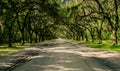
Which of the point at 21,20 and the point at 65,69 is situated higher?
the point at 21,20

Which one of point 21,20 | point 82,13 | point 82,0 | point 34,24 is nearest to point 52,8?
point 82,0

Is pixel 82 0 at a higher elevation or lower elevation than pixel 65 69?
higher

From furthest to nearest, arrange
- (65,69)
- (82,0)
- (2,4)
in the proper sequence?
(82,0) < (2,4) < (65,69)

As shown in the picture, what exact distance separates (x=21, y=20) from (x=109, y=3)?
2779 cm

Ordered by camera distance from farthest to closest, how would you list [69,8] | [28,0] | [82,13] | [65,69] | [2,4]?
[82,13]
[69,8]
[28,0]
[2,4]
[65,69]

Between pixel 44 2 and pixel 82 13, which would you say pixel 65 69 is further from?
pixel 82 13

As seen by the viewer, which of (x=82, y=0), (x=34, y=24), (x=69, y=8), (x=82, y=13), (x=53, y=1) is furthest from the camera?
(x=34, y=24)

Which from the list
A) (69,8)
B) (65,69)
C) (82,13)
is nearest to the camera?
(65,69)

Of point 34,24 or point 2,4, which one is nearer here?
point 2,4

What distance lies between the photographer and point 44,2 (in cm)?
4081

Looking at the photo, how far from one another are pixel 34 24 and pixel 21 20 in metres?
16.8

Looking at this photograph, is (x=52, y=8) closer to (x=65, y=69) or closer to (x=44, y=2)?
(x=44, y=2)

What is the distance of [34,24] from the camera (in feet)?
287

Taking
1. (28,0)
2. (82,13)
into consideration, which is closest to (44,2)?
(28,0)
